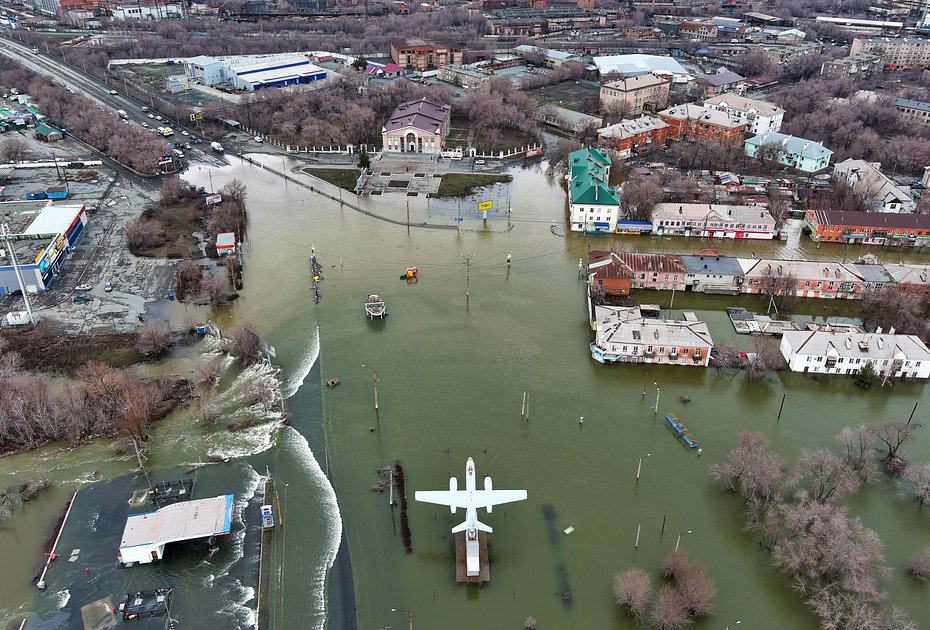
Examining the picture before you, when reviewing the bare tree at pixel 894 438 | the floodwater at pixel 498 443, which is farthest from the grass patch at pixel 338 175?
the bare tree at pixel 894 438

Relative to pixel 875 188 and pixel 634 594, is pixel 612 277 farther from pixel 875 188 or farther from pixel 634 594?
pixel 875 188

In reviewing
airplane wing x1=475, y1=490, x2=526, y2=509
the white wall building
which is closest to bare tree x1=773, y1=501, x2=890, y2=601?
airplane wing x1=475, y1=490, x2=526, y2=509

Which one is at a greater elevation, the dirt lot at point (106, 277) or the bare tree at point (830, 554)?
the dirt lot at point (106, 277)

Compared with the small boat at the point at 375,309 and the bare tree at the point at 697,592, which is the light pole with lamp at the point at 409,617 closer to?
the bare tree at the point at 697,592

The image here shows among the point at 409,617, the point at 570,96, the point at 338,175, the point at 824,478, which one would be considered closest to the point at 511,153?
the point at 338,175

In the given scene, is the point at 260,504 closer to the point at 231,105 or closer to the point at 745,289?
the point at 745,289

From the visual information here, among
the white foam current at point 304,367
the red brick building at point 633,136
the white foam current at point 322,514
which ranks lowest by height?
the white foam current at point 322,514

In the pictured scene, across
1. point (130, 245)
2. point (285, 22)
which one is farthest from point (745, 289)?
point (285, 22)
